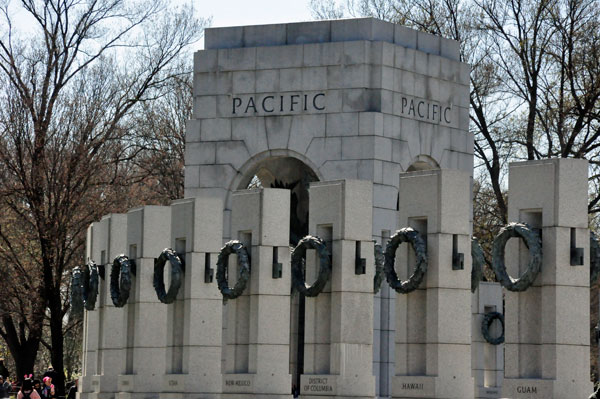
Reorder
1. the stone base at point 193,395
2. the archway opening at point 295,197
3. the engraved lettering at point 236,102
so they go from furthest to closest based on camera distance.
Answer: the archway opening at point 295,197
the engraved lettering at point 236,102
the stone base at point 193,395

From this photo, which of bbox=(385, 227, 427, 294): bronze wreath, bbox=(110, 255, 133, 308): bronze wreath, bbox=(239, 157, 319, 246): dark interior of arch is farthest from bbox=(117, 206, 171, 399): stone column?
bbox=(385, 227, 427, 294): bronze wreath

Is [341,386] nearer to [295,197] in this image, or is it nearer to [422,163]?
[422,163]

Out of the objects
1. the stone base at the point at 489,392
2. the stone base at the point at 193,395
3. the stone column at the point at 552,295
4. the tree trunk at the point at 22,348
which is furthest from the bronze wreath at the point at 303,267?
the tree trunk at the point at 22,348

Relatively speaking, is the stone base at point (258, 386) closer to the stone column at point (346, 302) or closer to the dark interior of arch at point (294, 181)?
the stone column at point (346, 302)

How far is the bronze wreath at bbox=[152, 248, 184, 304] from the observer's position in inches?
1137

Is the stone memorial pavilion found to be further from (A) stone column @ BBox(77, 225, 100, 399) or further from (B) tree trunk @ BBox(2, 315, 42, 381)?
(B) tree trunk @ BBox(2, 315, 42, 381)

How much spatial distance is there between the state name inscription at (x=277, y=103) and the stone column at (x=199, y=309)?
419cm

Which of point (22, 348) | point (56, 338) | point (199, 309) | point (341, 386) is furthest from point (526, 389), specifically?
point (22, 348)

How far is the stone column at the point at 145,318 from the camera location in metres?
30.9

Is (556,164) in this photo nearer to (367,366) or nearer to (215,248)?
(367,366)

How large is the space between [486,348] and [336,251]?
9028 mm

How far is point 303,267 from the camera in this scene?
89.1 ft

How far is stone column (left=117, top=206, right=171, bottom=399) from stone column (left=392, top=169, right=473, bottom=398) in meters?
7.82

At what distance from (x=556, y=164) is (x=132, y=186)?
93.0ft
